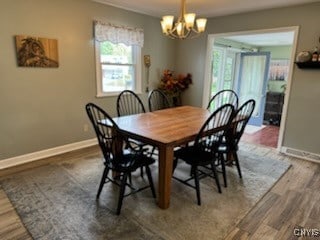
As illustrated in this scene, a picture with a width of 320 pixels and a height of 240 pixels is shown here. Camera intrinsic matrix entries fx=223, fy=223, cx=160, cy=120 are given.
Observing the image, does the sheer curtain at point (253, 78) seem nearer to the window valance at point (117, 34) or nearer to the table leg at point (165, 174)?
the window valance at point (117, 34)

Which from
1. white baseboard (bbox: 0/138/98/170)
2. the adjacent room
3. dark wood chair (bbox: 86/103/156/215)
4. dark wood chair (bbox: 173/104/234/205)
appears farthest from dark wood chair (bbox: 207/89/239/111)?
white baseboard (bbox: 0/138/98/170)

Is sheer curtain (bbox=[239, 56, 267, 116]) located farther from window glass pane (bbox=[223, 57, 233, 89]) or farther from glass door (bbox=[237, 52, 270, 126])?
window glass pane (bbox=[223, 57, 233, 89])

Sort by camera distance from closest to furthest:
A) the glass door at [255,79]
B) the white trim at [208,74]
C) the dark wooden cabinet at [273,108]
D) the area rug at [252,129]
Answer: the white trim at [208,74], the area rug at [252,129], the glass door at [255,79], the dark wooden cabinet at [273,108]

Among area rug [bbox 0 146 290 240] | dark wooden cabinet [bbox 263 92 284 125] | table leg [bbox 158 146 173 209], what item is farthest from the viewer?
dark wooden cabinet [bbox 263 92 284 125]

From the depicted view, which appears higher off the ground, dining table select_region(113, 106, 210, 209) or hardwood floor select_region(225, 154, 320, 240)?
dining table select_region(113, 106, 210, 209)

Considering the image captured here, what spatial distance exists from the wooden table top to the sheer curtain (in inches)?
132

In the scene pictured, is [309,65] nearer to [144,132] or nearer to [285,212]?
[285,212]

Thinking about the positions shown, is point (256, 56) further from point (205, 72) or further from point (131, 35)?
point (131, 35)

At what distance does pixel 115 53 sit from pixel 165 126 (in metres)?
2.27

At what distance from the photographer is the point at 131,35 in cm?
414

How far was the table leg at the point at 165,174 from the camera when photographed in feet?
6.78

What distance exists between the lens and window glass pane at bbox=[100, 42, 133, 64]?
3953mm

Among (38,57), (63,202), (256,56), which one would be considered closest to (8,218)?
(63,202)

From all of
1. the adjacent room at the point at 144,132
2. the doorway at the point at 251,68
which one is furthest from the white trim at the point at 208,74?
the doorway at the point at 251,68
